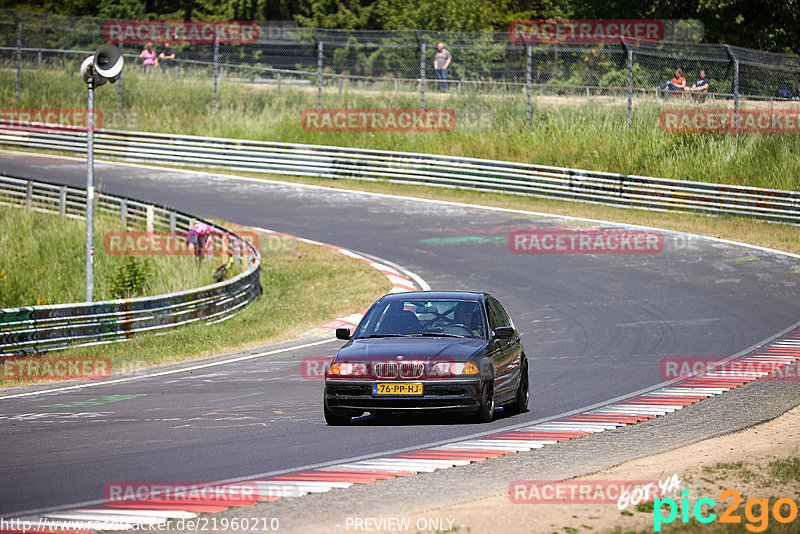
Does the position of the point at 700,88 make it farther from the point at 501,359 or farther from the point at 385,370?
the point at 385,370

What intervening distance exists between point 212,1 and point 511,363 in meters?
55.3

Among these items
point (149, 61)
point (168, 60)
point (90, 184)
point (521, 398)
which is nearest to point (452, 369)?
point (521, 398)

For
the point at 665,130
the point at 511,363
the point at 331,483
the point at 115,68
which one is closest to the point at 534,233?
the point at 665,130

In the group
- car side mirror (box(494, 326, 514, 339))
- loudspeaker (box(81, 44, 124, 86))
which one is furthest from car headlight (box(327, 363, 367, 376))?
loudspeaker (box(81, 44, 124, 86))

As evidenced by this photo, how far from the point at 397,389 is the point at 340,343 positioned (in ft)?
25.2

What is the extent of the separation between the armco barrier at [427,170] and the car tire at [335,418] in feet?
65.2

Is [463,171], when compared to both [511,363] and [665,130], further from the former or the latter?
[511,363]

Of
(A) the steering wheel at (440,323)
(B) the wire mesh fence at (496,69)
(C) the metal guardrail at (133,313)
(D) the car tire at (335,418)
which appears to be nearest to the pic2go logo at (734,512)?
(D) the car tire at (335,418)

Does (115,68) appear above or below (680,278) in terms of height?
above

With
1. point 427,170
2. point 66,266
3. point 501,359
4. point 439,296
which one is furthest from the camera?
point 427,170

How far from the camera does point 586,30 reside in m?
52.0

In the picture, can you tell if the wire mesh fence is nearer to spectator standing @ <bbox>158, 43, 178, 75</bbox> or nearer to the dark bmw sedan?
spectator standing @ <bbox>158, 43, 178, 75</bbox>

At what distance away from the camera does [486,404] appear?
444 inches

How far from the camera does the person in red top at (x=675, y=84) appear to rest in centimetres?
3334
